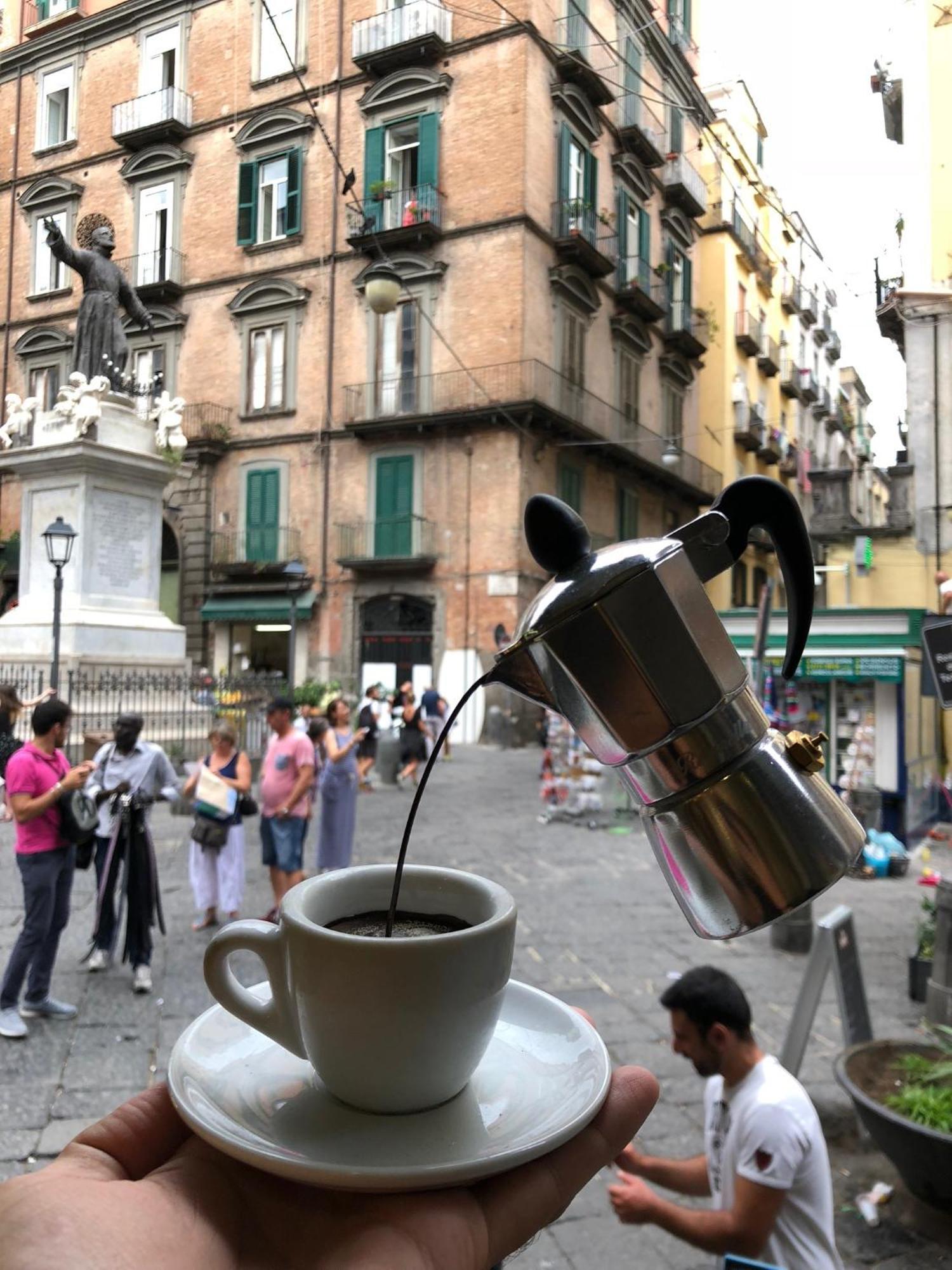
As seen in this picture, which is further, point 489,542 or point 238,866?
point 489,542

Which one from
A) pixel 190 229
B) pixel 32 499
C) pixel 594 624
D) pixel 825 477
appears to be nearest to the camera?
pixel 594 624

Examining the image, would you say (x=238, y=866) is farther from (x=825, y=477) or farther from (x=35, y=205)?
(x=825, y=477)

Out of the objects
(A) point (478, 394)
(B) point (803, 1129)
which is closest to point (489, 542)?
(A) point (478, 394)

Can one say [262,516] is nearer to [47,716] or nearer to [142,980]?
[47,716]

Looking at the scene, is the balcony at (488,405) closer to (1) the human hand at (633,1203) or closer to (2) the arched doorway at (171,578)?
(2) the arched doorway at (171,578)

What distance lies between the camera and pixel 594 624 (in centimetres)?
79

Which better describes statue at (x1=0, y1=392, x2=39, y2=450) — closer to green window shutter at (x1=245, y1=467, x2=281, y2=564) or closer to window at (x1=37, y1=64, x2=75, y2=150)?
window at (x1=37, y1=64, x2=75, y2=150)

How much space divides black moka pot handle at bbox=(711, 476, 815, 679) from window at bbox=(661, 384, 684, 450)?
837 inches

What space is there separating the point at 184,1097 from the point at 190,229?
17.6 m

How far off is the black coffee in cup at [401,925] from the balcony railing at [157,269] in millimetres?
13157

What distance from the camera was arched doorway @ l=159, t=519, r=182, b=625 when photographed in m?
19.7

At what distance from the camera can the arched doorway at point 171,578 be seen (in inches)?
775

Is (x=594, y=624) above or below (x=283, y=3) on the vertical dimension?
below

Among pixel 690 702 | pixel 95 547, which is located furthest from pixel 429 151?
pixel 690 702
